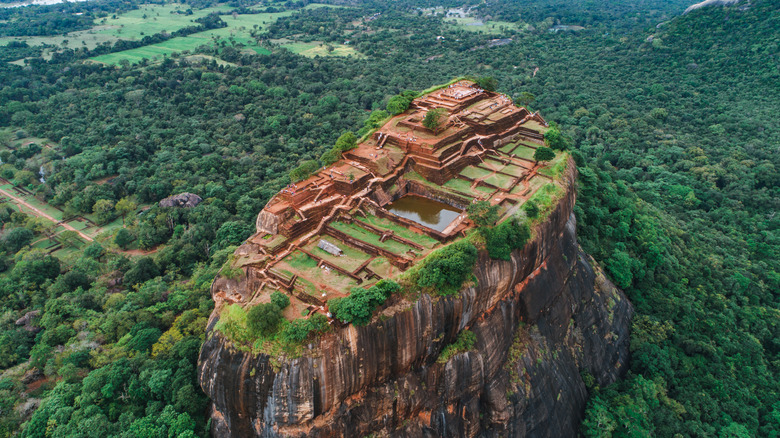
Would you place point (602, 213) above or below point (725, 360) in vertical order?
above

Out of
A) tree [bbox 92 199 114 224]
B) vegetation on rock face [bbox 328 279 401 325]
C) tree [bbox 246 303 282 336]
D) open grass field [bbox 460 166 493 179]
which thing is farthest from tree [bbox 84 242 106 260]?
open grass field [bbox 460 166 493 179]

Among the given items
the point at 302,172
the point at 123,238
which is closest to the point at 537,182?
the point at 302,172

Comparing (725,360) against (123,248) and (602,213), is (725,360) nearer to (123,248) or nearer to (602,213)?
(602,213)

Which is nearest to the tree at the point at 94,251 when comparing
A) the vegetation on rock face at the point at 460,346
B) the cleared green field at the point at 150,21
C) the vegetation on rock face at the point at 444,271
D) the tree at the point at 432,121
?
the tree at the point at 432,121

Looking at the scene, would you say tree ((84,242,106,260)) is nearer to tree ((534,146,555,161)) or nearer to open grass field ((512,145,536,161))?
open grass field ((512,145,536,161))

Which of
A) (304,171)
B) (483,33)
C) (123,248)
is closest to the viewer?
(304,171)

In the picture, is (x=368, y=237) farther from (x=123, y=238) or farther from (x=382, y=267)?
(x=123, y=238)

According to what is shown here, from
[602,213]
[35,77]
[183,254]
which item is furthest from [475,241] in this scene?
[35,77]
